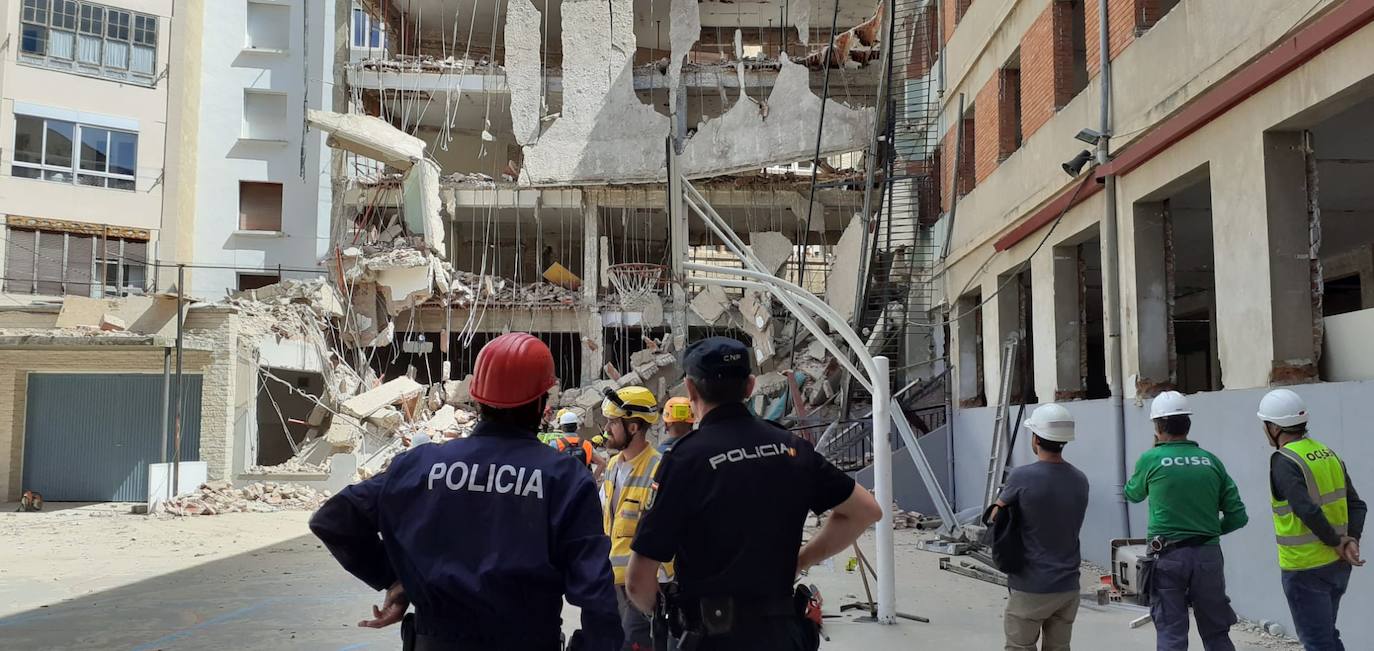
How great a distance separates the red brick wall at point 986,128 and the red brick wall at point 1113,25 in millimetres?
3194

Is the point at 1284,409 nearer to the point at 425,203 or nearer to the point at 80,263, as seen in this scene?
the point at 425,203

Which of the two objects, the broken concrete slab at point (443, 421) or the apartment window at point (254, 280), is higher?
the apartment window at point (254, 280)

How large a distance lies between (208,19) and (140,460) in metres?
16.4

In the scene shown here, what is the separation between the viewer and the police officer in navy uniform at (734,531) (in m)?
3.08

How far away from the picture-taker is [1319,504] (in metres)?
4.95

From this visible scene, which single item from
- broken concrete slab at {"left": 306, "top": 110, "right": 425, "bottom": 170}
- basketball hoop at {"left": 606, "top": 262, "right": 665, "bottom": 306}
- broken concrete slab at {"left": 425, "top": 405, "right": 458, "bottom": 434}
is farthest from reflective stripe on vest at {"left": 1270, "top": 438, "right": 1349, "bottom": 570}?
broken concrete slab at {"left": 306, "top": 110, "right": 425, "bottom": 170}

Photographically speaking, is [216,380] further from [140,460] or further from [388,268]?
[388,268]

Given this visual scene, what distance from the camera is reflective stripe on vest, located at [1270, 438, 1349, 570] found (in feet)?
16.3

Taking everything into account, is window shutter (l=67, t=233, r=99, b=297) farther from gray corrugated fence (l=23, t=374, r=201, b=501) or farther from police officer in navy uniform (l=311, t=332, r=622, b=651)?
police officer in navy uniform (l=311, t=332, r=622, b=651)

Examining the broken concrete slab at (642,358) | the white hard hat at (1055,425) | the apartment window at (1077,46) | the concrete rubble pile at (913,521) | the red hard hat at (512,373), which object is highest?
the apartment window at (1077,46)

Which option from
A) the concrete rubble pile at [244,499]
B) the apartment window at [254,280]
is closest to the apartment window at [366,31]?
the apartment window at [254,280]

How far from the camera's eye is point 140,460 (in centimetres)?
2214

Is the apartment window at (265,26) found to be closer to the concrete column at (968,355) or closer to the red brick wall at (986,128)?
the red brick wall at (986,128)

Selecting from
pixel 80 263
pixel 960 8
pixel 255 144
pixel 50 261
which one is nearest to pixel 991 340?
pixel 960 8
